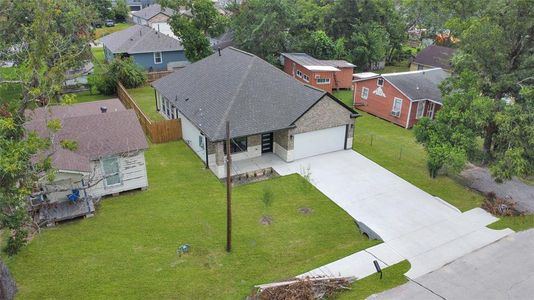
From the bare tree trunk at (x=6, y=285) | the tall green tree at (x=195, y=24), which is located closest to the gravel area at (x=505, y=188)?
the bare tree trunk at (x=6, y=285)

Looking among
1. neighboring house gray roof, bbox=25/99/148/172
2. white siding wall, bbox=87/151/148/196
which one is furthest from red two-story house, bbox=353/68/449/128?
white siding wall, bbox=87/151/148/196

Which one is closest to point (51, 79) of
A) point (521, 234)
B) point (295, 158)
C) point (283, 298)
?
point (283, 298)

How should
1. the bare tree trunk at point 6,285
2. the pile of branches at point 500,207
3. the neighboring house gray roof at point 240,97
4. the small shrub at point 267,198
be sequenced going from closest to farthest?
the bare tree trunk at point 6,285 < the small shrub at point 267,198 < the pile of branches at point 500,207 < the neighboring house gray roof at point 240,97

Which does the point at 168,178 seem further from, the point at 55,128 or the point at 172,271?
the point at 55,128

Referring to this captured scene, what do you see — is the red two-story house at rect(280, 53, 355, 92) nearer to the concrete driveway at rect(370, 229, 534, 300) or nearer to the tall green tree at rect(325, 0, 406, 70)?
the tall green tree at rect(325, 0, 406, 70)

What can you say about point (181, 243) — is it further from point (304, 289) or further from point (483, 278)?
point (483, 278)

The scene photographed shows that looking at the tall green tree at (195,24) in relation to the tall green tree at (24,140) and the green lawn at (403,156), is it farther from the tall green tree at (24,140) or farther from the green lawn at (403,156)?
the tall green tree at (24,140)

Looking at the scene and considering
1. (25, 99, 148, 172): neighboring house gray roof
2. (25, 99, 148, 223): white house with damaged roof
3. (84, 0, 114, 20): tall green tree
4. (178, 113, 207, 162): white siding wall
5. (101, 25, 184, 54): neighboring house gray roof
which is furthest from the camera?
(84, 0, 114, 20): tall green tree
